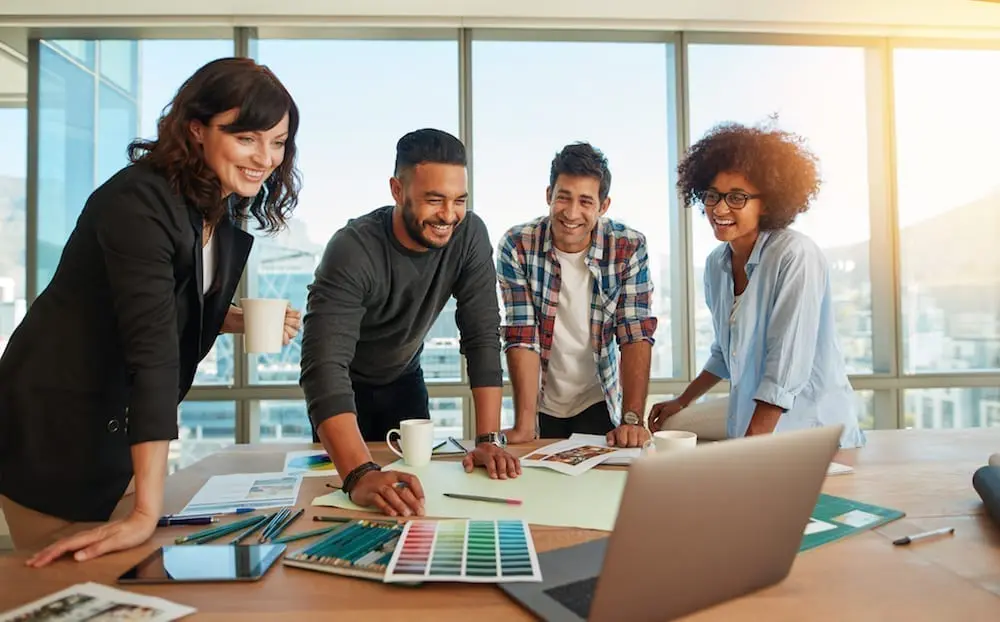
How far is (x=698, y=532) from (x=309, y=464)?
3.83 feet

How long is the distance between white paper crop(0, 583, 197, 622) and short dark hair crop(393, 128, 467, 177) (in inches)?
48.5

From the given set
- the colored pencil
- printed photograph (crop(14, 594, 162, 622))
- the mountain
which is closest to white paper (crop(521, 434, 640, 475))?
the colored pencil

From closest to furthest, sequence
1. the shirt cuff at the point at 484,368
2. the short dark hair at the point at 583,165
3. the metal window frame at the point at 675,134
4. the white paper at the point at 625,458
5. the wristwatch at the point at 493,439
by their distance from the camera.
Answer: the white paper at the point at 625,458, the wristwatch at the point at 493,439, the shirt cuff at the point at 484,368, the short dark hair at the point at 583,165, the metal window frame at the point at 675,134

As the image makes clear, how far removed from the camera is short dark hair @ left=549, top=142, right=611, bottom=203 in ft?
7.30

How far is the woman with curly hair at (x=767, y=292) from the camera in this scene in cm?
177

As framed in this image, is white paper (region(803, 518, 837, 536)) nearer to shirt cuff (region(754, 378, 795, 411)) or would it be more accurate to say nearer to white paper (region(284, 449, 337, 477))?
shirt cuff (region(754, 378, 795, 411))

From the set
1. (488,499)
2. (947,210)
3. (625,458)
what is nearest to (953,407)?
(947,210)

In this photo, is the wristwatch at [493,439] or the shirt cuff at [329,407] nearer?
the shirt cuff at [329,407]

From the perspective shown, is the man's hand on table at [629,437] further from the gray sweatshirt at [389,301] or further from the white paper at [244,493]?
the white paper at [244,493]

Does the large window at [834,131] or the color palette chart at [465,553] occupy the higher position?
the large window at [834,131]

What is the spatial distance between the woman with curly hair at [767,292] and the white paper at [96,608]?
54.6 inches

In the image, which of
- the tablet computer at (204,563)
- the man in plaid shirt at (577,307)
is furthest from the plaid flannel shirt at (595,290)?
the tablet computer at (204,563)

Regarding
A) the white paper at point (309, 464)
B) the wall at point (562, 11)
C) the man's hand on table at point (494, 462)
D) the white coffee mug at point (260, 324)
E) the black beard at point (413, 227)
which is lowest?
the white paper at point (309, 464)

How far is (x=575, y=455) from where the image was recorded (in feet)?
5.37
